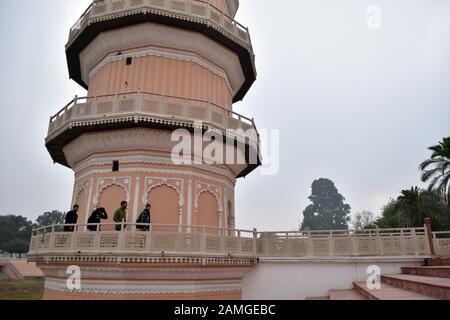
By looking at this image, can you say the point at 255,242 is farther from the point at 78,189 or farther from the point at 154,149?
the point at 78,189

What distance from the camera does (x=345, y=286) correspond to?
1167cm

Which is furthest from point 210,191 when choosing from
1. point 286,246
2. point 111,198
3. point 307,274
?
point 307,274

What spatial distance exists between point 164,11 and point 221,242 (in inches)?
377

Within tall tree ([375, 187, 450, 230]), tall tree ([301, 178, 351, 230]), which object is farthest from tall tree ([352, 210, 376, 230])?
tall tree ([375, 187, 450, 230])

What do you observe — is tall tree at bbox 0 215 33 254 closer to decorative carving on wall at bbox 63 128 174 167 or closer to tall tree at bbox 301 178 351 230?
tall tree at bbox 301 178 351 230

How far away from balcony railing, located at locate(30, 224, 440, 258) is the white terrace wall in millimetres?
224

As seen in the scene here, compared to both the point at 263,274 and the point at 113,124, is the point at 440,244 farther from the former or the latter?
the point at 113,124

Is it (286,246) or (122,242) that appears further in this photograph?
(286,246)

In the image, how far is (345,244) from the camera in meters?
11.9

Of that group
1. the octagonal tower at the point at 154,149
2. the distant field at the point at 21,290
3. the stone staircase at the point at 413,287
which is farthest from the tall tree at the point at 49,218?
the stone staircase at the point at 413,287
